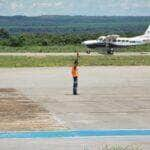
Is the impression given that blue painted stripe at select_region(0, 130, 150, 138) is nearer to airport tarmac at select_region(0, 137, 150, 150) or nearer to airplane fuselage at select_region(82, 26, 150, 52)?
airport tarmac at select_region(0, 137, 150, 150)

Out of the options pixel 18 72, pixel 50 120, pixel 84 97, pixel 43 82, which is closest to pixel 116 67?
pixel 18 72

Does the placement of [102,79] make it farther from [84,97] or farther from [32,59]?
[32,59]

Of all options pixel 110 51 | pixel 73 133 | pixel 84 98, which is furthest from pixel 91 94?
pixel 110 51

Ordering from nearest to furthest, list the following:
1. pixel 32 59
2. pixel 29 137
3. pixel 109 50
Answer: pixel 29 137, pixel 32 59, pixel 109 50

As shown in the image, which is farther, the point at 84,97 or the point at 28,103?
the point at 84,97

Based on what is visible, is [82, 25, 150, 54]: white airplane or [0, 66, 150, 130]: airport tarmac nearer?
[0, 66, 150, 130]: airport tarmac

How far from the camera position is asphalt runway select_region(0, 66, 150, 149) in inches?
814

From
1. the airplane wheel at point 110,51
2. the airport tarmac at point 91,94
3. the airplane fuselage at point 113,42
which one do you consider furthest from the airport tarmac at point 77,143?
the airplane fuselage at point 113,42

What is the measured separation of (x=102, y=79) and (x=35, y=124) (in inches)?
735

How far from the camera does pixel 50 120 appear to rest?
72.1 feet

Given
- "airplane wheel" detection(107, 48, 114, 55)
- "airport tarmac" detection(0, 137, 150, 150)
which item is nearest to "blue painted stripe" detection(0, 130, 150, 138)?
"airport tarmac" detection(0, 137, 150, 150)

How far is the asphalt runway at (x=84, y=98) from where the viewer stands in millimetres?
20688

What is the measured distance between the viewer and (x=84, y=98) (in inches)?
1148

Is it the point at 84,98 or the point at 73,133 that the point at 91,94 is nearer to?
A: the point at 84,98
